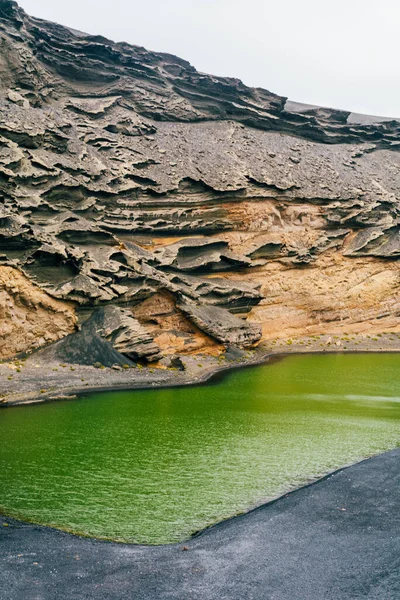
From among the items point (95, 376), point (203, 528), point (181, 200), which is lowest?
point (95, 376)

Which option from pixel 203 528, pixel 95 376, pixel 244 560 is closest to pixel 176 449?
pixel 203 528

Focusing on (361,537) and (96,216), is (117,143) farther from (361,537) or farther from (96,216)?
(361,537)

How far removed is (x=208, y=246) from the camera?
5397 cm

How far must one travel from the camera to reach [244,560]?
1273 centimetres

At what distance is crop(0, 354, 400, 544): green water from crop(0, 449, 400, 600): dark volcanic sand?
4.83 ft

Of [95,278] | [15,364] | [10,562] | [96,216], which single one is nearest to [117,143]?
[96,216]

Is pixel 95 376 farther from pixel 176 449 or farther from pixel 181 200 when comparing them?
pixel 181 200

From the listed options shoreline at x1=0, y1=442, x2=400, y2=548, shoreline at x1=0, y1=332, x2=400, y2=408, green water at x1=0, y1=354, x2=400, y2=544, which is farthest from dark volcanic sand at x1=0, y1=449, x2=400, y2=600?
shoreline at x1=0, y1=332, x2=400, y2=408

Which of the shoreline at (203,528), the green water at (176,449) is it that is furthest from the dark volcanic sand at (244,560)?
the green water at (176,449)

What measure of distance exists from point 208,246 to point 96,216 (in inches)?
423

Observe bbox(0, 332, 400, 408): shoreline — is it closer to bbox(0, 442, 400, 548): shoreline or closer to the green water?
the green water

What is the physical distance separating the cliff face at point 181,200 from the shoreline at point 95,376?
1.98 metres

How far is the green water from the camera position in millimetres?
16703

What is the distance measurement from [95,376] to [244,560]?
23.8m
